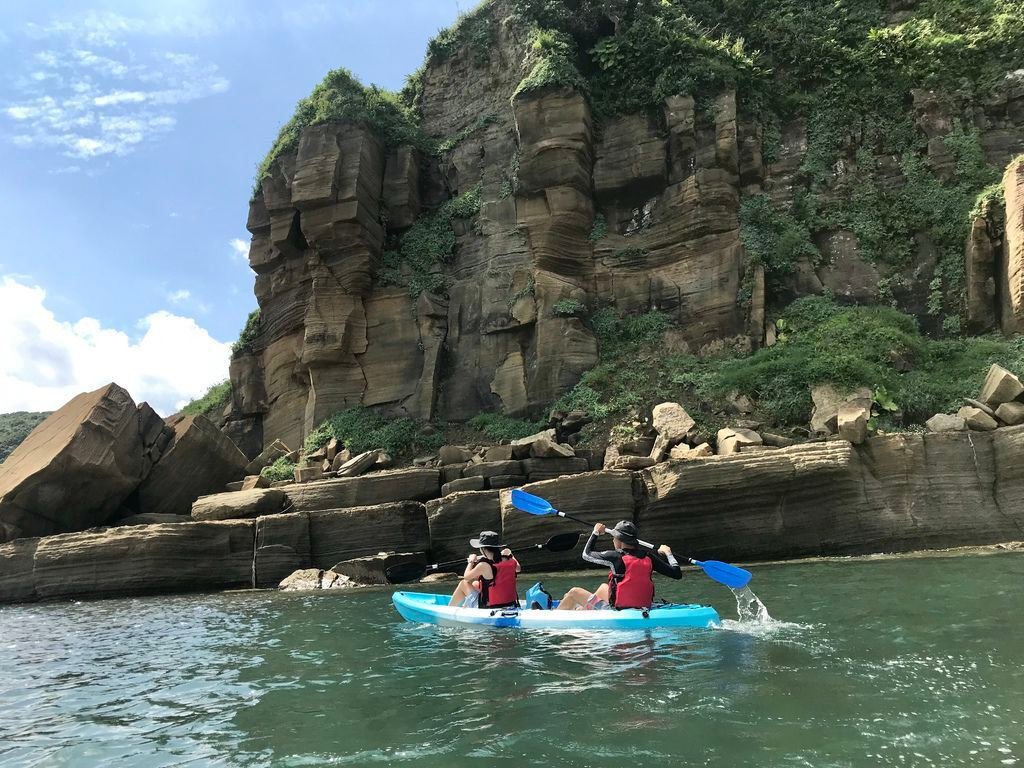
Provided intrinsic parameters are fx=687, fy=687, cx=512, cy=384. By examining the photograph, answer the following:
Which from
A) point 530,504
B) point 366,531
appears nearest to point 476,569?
point 530,504

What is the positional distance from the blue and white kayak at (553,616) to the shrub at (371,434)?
812 cm

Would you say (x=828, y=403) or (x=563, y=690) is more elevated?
(x=828, y=403)

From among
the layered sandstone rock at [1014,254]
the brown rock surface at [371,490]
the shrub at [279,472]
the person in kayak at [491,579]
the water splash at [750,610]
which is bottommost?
the water splash at [750,610]

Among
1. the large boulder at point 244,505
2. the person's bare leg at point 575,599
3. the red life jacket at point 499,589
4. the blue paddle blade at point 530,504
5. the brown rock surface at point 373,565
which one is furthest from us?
the large boulder at point 244,505

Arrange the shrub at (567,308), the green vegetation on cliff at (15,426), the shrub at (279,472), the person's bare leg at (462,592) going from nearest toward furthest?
the person's bare leg at (462,592) < the shrub at (567,308) < the shrub at (279,472) < the green vegetation on cliff at (15,426)

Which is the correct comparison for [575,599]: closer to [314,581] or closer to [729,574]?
[729,574]

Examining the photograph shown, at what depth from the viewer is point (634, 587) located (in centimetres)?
738

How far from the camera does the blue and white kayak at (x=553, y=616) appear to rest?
7020mm

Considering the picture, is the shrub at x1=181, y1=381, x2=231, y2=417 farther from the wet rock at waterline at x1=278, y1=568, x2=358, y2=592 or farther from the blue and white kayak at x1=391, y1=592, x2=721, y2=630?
the blue and white kayak at x1=391, y1=592, x2=721, y2=630

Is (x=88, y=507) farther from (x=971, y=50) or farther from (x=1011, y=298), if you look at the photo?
(x=971, y=50)

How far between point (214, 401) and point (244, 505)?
1139 cm

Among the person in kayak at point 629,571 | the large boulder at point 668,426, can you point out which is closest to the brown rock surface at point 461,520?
the large boulder at point 668,426

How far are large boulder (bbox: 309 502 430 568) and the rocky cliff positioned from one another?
4.78 metres

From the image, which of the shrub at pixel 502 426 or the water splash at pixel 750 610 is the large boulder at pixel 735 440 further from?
the shrub at pixel 502 426
